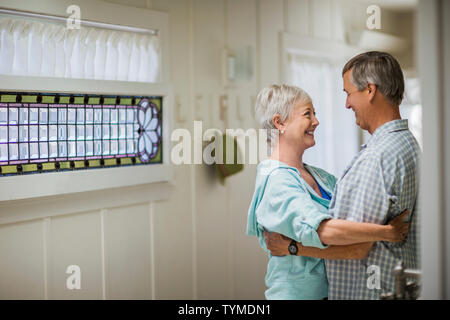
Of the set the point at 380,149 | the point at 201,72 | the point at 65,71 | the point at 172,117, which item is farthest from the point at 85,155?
the point at 380,149

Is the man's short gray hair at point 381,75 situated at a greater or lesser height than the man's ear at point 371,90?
greater

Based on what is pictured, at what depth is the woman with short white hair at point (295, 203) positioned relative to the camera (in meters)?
1.00

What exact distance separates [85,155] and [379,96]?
0.84 meters

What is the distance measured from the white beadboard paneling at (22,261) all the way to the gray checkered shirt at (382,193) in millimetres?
843

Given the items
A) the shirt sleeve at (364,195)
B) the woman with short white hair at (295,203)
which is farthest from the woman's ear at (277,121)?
the shirt sleeve at (364,195)

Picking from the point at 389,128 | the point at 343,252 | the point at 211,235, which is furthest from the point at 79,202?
the point at 389,128

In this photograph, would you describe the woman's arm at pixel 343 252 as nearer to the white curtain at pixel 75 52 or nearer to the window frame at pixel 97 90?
the window frame at pixel 97 90

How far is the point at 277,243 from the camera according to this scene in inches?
43.9

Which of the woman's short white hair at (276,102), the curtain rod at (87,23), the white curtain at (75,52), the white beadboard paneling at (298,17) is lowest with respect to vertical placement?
the woman's short white hair at (276,102)

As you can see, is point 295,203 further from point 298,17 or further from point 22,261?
point 298,17

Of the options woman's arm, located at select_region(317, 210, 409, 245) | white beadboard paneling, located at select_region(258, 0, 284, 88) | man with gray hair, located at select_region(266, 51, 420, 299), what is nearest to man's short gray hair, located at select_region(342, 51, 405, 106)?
man with gray hair, located at select_region(266, 51, 420, 299)

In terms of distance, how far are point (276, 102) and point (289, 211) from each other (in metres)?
0.26

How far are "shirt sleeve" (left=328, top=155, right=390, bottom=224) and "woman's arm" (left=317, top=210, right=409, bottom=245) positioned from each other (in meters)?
0.01
